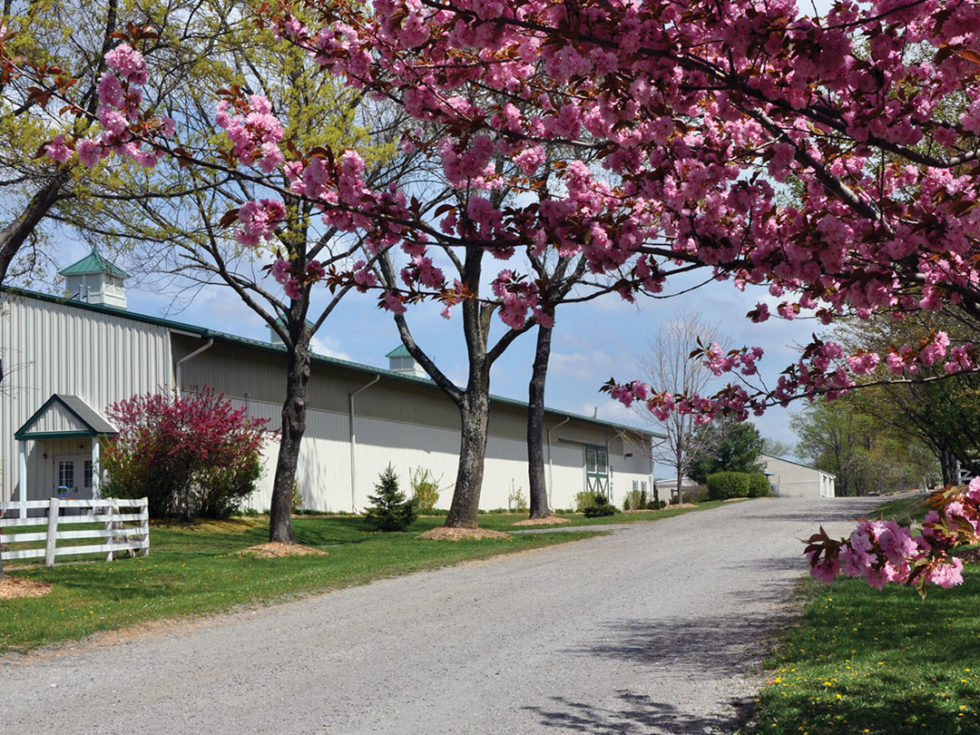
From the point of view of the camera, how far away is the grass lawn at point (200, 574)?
11.0m

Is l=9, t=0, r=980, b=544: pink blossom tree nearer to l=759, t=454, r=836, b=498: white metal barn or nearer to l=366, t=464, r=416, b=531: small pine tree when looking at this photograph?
l=366, t=464, r=416, b=531: small pine tree

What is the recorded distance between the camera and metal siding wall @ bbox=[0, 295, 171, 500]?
25.8 meters

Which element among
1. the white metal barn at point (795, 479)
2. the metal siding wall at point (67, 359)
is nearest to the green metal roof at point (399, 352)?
the metal siding wall at point (67, 359)

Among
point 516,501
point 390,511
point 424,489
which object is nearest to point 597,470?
point 516,501

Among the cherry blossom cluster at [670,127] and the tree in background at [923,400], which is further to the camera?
the tree in background at [923,400]

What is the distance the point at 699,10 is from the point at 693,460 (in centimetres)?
4209

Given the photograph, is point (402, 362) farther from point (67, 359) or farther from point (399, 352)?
point (67, 359)

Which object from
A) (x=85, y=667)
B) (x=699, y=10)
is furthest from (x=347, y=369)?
(x=699, y=10)

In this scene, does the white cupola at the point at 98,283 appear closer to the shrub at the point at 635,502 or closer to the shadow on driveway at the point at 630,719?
the shadow on driveway at the point at 630,719

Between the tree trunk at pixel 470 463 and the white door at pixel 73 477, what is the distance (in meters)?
10.2

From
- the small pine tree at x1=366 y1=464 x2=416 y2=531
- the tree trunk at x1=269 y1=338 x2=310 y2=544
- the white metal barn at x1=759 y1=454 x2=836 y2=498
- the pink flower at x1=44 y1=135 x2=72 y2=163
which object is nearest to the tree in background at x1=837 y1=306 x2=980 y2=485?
the tree trunk at x1=269 y1=338 x2=310 y2=544

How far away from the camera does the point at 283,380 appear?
30.3 m

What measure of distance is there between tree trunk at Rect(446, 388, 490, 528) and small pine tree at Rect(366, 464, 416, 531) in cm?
294

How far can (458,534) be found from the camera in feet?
72.0
